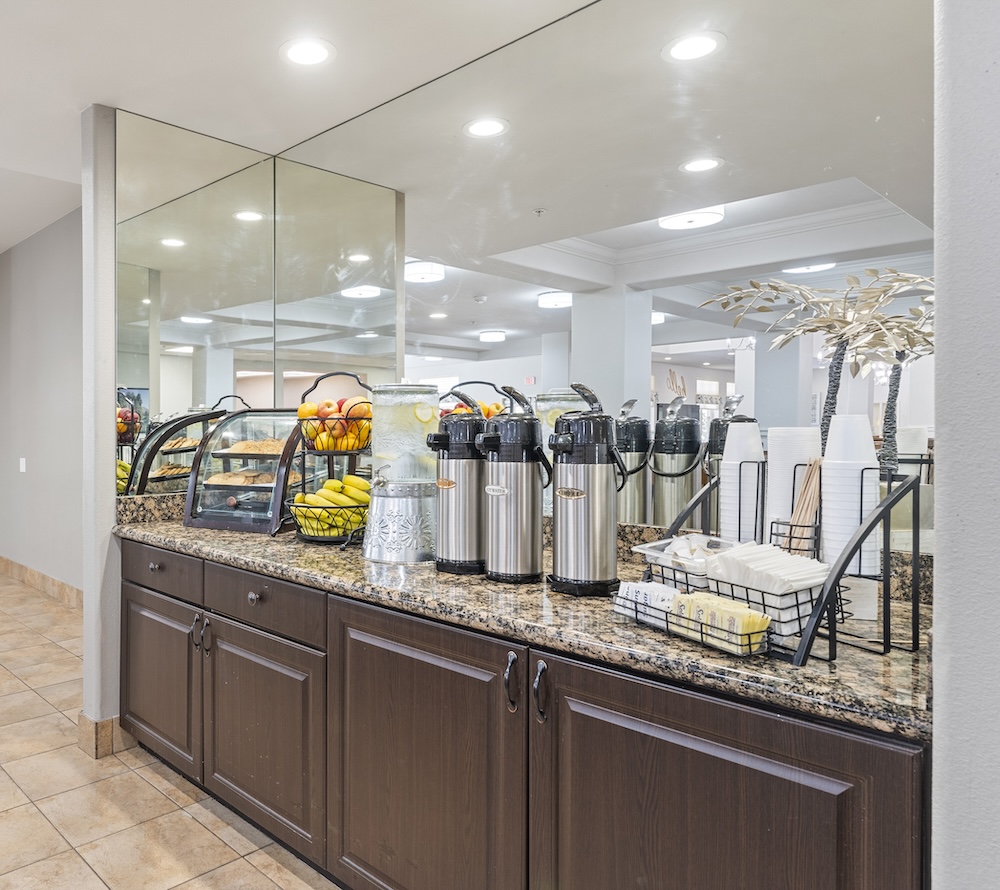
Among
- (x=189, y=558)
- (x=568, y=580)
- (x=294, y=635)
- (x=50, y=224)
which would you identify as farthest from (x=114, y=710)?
(x=50, y=224)

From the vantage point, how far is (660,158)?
83.3 inches

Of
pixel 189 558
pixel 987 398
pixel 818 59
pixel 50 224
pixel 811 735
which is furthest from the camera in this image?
pixel 50 224

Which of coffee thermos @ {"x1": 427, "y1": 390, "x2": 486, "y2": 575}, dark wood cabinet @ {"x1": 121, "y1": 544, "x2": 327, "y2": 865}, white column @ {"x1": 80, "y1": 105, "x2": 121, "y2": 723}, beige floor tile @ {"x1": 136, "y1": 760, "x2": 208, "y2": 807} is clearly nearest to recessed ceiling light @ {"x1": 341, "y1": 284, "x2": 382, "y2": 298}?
white column @ {"x1": 80, "y1": 105, "x2": 121, "y2": 723}

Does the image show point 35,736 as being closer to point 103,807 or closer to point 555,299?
point 103,807

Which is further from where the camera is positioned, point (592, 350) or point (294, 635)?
point (592, 350)

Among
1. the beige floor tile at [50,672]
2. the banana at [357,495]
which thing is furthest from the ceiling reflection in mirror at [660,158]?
the beige floor tile at [50,672]

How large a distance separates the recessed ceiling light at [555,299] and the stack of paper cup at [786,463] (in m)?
0.83

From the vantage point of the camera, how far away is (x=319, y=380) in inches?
123

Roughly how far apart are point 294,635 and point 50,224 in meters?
4.61

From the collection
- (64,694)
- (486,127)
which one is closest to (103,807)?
(64,694)

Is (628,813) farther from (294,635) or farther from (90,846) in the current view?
(90,846)

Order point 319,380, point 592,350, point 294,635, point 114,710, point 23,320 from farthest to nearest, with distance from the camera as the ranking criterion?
point 23,320 → point 319,380 → point 114,710 → point 592,350 → point 294,635

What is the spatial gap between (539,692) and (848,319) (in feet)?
3.36

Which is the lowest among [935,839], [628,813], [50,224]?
[628,813]
